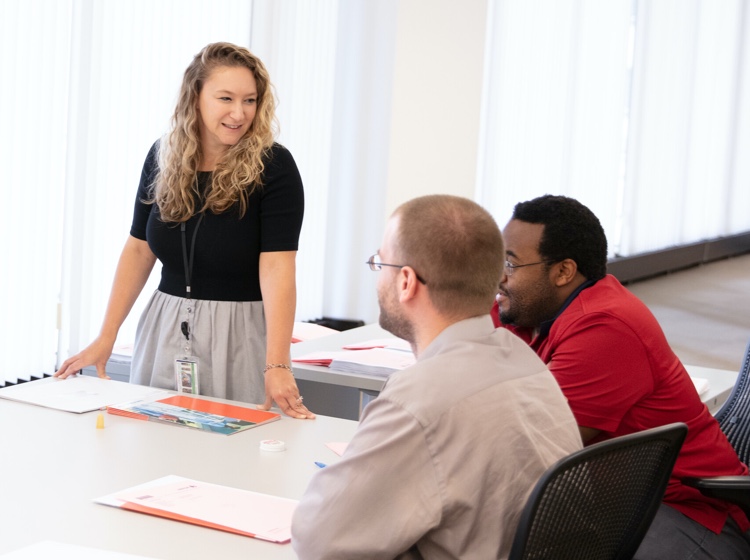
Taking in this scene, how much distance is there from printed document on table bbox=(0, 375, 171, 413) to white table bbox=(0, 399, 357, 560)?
0.04 metres

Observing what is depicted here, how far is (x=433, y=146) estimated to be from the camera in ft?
20.1

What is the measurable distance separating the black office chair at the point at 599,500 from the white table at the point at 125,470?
1.39ft

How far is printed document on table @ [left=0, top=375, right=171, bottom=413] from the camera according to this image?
2266mm

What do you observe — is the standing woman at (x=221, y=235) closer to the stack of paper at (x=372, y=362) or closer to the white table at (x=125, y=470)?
the white table at (x=125, y=470)

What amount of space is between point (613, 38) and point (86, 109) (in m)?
6.59

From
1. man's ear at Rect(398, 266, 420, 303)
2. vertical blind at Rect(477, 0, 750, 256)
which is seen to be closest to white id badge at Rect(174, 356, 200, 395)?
man's ear at Rect(398, 266, 420, 303)

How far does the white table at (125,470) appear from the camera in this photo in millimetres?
1505

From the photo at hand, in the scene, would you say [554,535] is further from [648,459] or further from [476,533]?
[648,459]

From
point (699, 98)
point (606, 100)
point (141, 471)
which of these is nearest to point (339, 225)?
point (606, 100)

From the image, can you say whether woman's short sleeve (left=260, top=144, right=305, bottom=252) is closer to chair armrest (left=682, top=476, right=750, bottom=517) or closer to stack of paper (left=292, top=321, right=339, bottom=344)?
chair armrest (left=682, top=476, right=750, bottom=517)

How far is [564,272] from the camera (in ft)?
7.49

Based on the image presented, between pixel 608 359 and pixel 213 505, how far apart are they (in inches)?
37.5

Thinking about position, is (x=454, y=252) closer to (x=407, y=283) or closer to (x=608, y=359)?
(x=407, y=283)

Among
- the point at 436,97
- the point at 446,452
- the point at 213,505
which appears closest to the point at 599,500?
the point at 446,452
